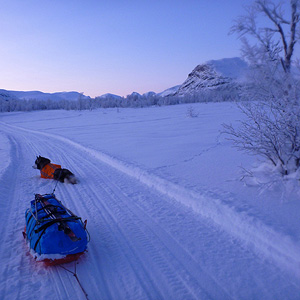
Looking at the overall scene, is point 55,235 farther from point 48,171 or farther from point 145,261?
point 48,171

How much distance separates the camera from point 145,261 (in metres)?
3.21

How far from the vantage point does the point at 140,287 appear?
2.77 m

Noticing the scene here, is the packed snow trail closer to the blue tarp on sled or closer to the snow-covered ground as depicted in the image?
the snow-covered ground

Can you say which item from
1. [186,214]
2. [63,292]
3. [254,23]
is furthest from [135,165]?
[254,23]

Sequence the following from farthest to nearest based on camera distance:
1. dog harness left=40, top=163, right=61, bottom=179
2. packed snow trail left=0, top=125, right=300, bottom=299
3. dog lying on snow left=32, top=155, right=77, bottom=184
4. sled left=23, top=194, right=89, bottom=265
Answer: dog harness left=40, top=163, right=61, bottom=179
dog lying on snow left=32, top=155, right=77, bottom=184
sled left=23, top=194, right=89, bottom=265
packed snow trail left=0, top=125, right=300, bottom=299

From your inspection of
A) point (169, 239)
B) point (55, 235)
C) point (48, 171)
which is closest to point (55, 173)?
point (48, 171)

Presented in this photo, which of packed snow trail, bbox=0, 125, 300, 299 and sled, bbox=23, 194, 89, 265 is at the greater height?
sled, bbox=23, 194, 89, 265

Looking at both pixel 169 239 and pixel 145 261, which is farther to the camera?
pixel 169 239

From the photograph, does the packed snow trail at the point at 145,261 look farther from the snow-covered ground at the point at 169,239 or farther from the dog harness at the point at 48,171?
the dog harness at the point at 48,171

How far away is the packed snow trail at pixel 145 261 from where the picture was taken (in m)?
2.71

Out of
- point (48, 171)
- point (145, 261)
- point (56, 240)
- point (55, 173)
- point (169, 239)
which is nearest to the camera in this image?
point (56, 240)

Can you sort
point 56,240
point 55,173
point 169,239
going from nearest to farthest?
1. point 56,240
2. point 169,239
3. point 55,173

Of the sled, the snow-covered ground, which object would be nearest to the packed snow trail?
the snow-covered ground

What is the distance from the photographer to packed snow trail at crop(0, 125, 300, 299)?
2.71 m
